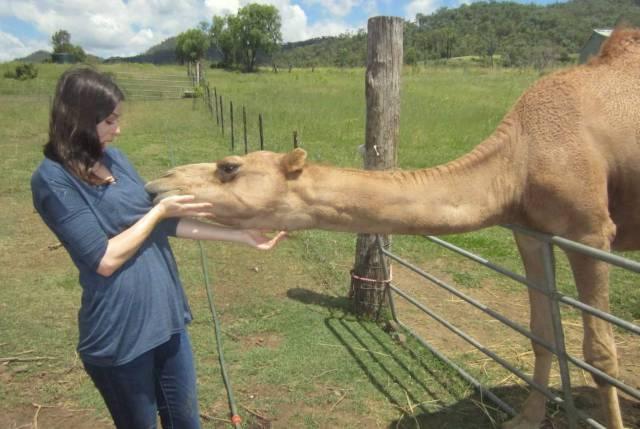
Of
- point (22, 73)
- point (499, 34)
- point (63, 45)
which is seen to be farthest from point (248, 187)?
point (499, 34)

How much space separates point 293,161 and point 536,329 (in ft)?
7.50

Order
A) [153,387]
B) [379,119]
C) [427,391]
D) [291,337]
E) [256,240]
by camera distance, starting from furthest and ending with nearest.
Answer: [291,337]
[379,119]
[427,391]
[256,240]
[153,387]

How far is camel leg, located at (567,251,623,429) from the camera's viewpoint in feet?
10.4

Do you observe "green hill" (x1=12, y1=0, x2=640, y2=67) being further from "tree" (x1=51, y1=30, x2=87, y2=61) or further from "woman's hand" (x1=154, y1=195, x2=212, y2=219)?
"woman's hand" (x1=154, y1=195, x2=212, y2=219)

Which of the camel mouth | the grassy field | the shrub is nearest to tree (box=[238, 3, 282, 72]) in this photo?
the shrub

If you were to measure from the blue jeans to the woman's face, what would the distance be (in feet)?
3.41

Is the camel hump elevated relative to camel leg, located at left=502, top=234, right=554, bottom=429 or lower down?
elevated

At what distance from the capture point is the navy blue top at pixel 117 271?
2197 mm

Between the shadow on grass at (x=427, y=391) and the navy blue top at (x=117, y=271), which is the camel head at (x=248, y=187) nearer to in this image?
the navy blue top at (x=117, y=271)

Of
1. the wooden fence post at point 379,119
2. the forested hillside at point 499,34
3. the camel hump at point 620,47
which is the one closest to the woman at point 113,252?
the wooden fence post at point 379,119

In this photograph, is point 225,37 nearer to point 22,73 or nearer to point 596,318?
point 22,73

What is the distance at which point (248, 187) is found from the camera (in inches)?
121

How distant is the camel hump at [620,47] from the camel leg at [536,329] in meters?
1.40

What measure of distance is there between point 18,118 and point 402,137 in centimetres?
1664
